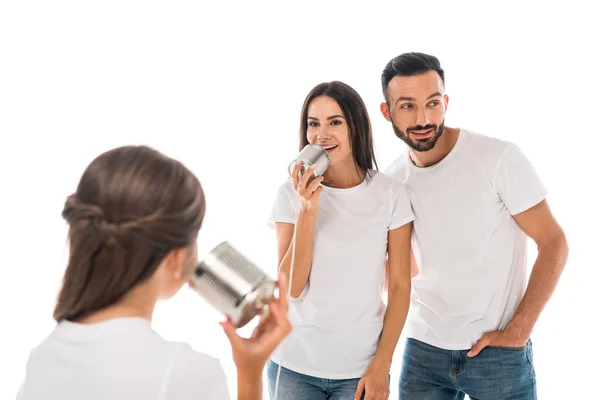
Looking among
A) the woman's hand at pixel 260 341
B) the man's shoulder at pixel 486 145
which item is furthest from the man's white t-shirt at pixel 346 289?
the woman's hand at pixel 260 341

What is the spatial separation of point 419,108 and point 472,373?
2.43 ft

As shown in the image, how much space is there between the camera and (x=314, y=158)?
1803 millimetres

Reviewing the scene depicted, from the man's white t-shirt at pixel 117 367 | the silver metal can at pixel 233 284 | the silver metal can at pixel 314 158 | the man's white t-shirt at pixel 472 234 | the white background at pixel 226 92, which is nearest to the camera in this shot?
the man's white t-shirt at pixel 117 367

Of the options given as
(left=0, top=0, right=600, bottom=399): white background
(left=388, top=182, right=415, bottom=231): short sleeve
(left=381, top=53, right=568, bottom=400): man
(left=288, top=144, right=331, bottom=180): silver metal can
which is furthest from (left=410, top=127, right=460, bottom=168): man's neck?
(left=0, top=0, right=600, bottom=399): white background

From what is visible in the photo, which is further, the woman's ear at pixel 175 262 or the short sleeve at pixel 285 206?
the short sleeve at pixel 285 206

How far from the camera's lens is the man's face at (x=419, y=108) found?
6.35 feet

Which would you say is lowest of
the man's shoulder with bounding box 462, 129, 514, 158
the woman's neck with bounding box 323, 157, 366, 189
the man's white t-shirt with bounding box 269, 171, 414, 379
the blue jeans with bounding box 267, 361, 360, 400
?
the blue jeans with bounding box 267, 361, 360, 400

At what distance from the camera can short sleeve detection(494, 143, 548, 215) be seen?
73.9 inches

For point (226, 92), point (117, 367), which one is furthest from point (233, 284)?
point (226, 92)

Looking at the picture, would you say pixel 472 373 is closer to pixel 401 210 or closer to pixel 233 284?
pixel 401 210

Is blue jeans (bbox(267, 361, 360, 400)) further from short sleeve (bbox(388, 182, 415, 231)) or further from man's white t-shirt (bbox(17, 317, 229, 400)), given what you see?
man's white t-shirt (bbox(17, 317, 229, 400))

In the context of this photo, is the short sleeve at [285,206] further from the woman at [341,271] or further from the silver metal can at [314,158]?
the silver metal can at [314,158]

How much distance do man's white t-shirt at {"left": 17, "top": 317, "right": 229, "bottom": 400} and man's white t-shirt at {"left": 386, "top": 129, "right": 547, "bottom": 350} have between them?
102 cm

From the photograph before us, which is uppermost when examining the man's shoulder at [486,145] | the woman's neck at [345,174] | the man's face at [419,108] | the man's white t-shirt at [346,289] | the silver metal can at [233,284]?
the man's face at [419,108]
